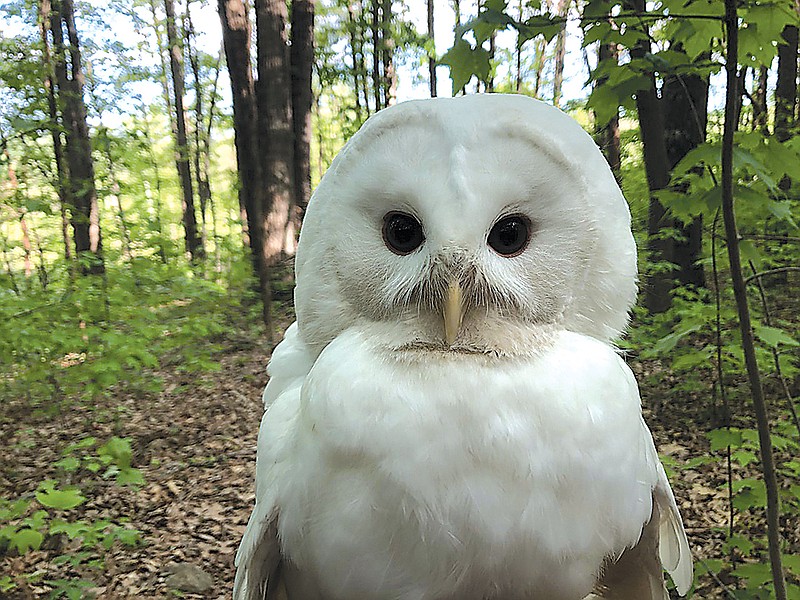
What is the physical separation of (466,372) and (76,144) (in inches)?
138

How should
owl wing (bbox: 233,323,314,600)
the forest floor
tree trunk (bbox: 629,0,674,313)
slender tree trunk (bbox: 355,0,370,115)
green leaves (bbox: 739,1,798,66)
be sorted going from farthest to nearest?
slender tree trunk (bbox: 355,0,370,115), tree trunk (bbox: 629,0,674,313), the forest floor, green leaves (bbox: 739,1,798,66), owl wing (bbox: 233,323,314,600)

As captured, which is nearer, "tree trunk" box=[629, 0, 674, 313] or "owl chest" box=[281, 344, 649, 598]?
"owl chest" box=[281, 344, 649, 598]

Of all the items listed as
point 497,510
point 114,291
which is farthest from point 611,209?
point 114,291

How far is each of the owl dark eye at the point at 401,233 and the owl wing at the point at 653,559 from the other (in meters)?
0.50

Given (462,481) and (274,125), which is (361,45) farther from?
(462,481)

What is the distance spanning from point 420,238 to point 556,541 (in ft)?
1.38

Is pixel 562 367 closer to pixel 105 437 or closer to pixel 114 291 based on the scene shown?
pixel 114 291

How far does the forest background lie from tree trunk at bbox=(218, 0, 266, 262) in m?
0.02

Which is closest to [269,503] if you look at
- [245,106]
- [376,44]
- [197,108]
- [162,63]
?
[245,106]

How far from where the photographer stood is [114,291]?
299 centimetres

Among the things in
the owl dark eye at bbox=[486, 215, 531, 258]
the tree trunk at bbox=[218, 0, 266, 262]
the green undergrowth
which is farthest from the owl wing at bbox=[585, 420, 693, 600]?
the tree trunk at bbox=[218, 0, 266, 262]

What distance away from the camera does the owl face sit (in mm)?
736

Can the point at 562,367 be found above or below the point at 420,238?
below

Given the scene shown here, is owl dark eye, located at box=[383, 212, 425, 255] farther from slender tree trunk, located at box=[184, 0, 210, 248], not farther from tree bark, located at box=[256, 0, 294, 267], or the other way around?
slender tree trunk, located at box=[184, 0, 210, 248]
